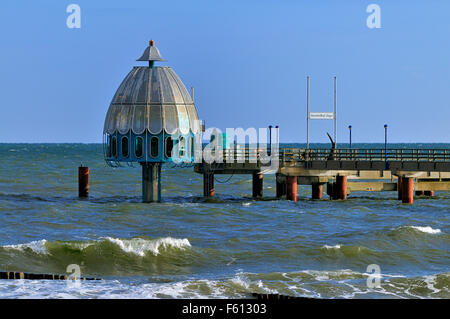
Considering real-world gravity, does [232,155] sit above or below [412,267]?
above

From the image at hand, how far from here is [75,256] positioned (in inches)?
1325

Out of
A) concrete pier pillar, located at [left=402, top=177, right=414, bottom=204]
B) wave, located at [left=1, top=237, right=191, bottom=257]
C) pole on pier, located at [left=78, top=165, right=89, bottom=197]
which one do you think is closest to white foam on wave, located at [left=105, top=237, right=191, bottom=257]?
wave, located at [left=1, top=237, right=191, bottom=257]

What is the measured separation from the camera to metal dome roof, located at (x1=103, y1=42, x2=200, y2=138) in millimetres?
49406

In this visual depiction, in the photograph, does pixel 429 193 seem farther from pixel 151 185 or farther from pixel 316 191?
pixel 151 185

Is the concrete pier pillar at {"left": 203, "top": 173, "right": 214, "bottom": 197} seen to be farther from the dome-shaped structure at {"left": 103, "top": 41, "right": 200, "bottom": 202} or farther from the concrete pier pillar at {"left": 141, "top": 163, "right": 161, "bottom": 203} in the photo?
the dome-shaped structure at {"left": 103, "top": 41, "right": 200, "bottom": 202}

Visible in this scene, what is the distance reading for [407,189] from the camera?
178 ft

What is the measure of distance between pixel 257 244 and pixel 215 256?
11.1ft

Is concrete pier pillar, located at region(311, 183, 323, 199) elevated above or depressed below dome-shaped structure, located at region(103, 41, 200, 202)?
below

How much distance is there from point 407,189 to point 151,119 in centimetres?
1685

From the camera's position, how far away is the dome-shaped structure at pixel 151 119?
1946 inches

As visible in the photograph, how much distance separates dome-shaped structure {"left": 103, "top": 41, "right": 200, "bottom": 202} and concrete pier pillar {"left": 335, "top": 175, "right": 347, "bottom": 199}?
10617 millimetres
